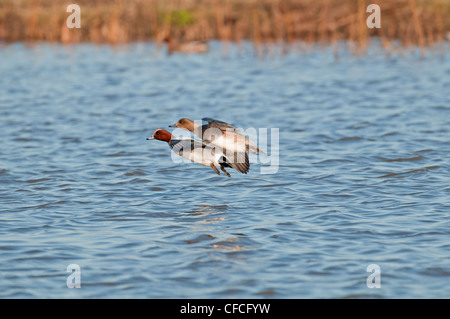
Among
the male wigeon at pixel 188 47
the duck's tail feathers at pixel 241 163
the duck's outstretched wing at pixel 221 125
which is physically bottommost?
the duck's tail feathers at pixel 241 163

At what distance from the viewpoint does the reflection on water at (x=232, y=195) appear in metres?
6.50

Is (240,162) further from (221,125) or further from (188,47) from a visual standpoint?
(188,47)

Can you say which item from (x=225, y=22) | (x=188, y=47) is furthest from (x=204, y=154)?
(x=225, y=22)

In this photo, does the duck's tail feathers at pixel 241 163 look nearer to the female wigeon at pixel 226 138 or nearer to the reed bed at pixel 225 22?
the female wigeon at pixel 226 138

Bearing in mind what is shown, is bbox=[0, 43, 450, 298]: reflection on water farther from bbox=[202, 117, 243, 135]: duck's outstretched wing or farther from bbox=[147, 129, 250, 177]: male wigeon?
bbox=[202, 117, 243, 135]: duck's outstretched wing

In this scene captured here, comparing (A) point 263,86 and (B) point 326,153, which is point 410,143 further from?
(A) point 263,86

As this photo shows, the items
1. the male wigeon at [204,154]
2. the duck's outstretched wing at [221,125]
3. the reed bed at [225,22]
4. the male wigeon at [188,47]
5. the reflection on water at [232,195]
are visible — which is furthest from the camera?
the reed bed at [225,22]

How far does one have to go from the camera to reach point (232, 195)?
9555 millimetres

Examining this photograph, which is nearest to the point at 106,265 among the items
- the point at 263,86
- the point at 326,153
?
the point at 326,153

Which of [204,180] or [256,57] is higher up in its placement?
[256,57]

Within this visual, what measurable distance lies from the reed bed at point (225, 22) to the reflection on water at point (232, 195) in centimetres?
697

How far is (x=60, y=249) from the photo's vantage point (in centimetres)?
726

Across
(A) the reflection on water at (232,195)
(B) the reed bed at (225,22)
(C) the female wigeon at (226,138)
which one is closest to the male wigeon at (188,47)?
(B) the reed bed at (225,22)

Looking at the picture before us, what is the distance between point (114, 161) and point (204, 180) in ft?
6.74
